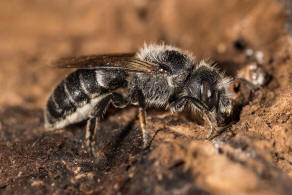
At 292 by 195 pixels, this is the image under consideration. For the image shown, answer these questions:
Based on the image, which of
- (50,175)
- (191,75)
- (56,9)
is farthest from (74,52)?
(50,175)

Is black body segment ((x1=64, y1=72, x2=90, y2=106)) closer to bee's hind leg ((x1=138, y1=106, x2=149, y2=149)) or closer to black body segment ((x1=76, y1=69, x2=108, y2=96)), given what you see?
black body segment ((x1=76, y1=69, x2=108, y2=96))

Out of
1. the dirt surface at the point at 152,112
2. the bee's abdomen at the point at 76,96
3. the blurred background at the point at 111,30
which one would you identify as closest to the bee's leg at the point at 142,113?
the dirt surface at the point at 152,112

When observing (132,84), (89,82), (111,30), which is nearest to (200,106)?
(132,84)

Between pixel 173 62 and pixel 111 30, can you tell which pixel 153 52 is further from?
pixel 111 30

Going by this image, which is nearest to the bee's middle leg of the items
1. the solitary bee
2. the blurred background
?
the solitary bee

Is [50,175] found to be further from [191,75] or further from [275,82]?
[275,82]

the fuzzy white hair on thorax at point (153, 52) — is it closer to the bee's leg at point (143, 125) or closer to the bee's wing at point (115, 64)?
the bee's wing at point (115, 64)
